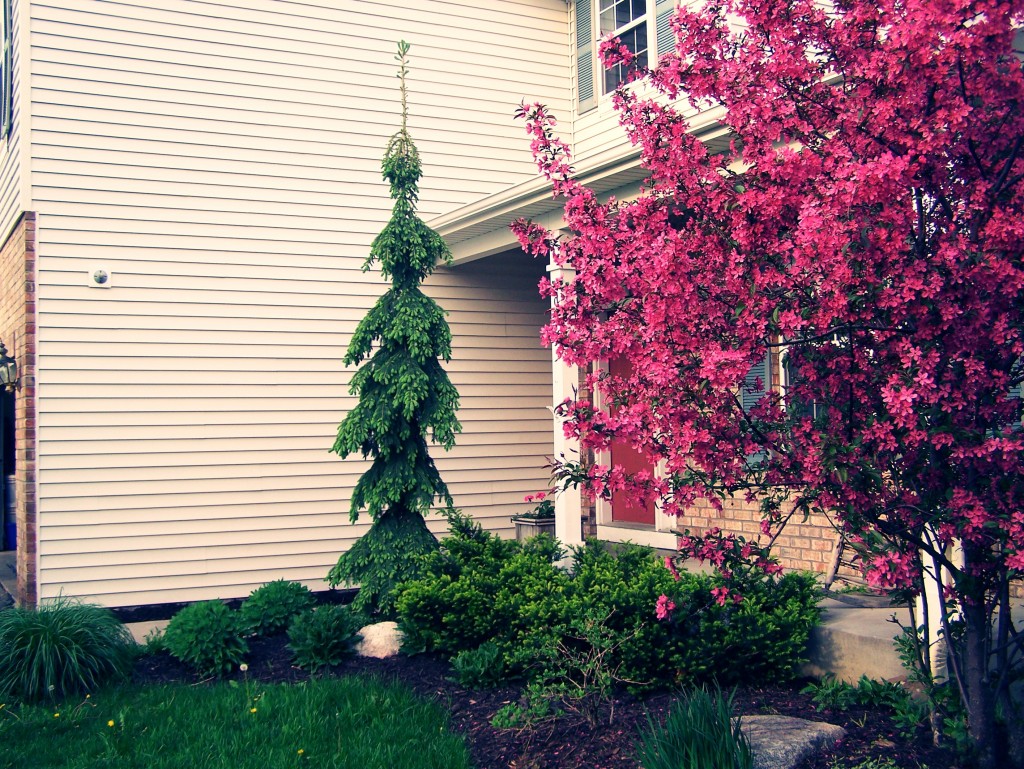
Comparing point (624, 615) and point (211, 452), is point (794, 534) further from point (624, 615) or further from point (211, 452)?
point (211, 452)

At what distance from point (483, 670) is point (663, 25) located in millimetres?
6577

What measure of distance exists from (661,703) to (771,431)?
2121 millimetres

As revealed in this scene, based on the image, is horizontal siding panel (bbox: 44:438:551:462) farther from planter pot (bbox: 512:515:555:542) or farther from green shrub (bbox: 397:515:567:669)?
green shrub (bbox: 397:515:567:669)

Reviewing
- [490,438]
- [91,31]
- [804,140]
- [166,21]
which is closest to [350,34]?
[166,21]

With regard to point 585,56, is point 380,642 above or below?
below

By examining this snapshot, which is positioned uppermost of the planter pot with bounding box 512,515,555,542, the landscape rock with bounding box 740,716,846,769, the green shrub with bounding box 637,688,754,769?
the planter pot with bounding box 512,515,555,542

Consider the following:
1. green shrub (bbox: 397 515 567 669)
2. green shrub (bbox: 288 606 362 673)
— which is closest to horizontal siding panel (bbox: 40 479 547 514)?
green shrub (bbox: 288 606 362 673)

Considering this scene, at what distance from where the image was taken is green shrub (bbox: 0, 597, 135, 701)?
6.01 meters

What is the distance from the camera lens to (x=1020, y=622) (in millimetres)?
4785

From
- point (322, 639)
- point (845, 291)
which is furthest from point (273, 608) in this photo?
point (845, 291)

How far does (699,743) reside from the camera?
375cm

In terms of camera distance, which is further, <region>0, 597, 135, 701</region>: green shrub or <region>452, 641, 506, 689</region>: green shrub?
<region>0, 597, 135, 701</region>: green shrub

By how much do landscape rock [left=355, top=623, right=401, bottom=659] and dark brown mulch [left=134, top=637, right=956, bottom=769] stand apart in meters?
0.51

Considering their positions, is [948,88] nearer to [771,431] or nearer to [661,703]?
[771,431]
